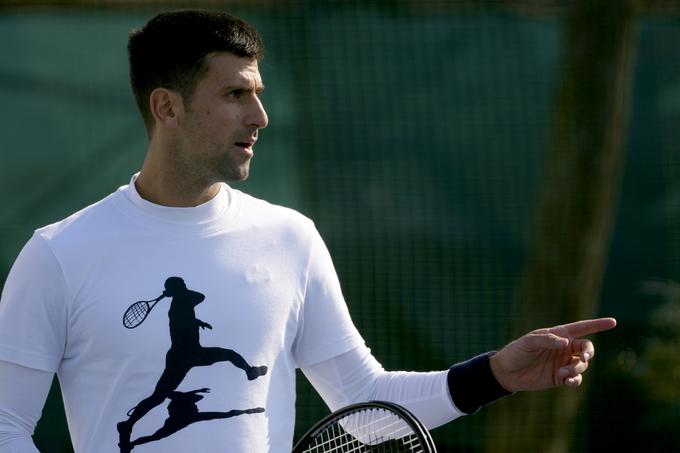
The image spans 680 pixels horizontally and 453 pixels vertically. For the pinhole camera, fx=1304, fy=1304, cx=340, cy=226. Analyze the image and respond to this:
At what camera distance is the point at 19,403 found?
95.0 inches

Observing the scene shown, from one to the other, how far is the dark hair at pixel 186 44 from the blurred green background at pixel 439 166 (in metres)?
3.11

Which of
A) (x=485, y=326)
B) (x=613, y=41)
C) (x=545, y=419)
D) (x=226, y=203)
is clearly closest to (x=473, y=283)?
(x=485, y=326)

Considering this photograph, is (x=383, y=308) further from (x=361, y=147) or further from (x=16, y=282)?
(x=16, y=282)

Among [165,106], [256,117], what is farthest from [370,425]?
[165,106]

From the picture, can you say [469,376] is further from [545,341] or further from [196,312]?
[196,312]

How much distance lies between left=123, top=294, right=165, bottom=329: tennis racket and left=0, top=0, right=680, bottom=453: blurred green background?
10.9 feet

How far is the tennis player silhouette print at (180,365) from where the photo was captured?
243 centimetres

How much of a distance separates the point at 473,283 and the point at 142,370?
3512 millimetres

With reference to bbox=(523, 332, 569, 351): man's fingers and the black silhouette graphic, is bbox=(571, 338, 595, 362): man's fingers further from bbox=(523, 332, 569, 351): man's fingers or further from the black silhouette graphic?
the black silhouette graphic

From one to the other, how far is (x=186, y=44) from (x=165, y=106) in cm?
14

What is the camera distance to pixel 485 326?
18.9 feet

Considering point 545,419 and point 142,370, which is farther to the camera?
point 545,419

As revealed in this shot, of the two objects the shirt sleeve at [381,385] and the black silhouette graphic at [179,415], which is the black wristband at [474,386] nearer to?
the shirt sleeve at [381,385]

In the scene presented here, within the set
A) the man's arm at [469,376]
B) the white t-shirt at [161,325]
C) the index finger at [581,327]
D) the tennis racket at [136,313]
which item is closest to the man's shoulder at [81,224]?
the white t-shirt at [161,325]
